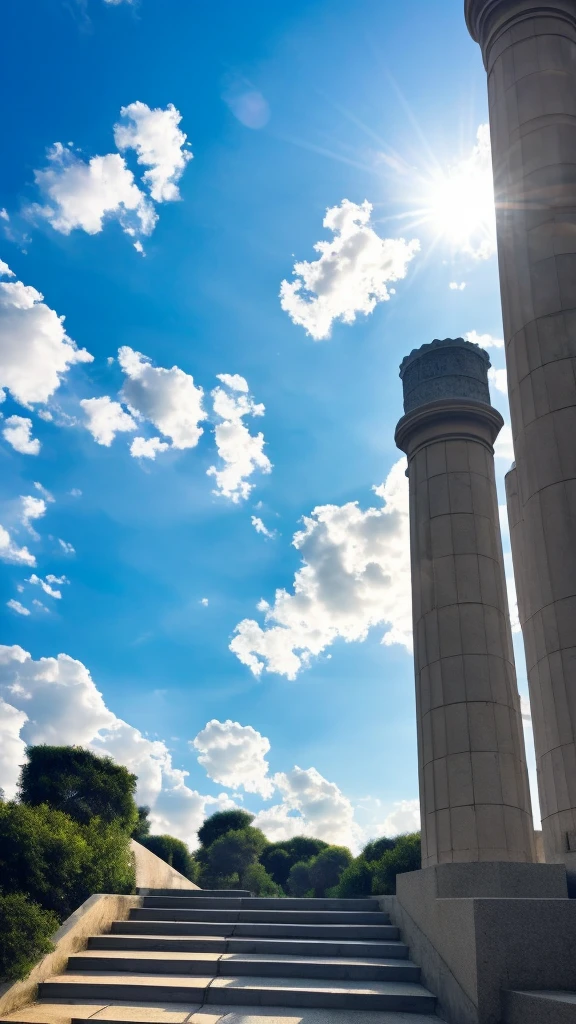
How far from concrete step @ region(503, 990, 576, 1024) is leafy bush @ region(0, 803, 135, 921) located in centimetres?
790

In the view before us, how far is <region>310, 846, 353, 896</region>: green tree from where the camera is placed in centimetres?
5388

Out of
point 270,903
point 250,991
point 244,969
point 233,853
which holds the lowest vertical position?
point 250,991

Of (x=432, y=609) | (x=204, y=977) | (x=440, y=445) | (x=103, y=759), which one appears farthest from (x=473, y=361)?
(x=103, y=759)

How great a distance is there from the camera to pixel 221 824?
63000 mm

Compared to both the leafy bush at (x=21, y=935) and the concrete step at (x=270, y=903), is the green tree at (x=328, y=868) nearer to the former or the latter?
the concrete step at (x=270, y=903)

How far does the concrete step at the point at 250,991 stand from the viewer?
852 cm

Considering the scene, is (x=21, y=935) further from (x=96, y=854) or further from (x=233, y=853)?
(x=233, y=853)

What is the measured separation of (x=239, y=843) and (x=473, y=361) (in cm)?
4798

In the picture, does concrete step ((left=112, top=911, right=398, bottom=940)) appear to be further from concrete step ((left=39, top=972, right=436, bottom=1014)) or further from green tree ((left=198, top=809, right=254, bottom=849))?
green tree ((left=198, top=809, right=254, bottom=849))

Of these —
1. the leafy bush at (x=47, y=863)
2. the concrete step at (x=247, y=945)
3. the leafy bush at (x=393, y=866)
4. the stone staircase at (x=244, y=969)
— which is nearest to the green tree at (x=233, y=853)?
the leafy bush at (x=393, y=866)

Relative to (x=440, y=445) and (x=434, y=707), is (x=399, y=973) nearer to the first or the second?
(x=434, y=707)

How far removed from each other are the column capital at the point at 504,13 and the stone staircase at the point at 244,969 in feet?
50.7

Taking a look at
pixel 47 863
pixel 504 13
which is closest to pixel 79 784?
pixel 47 863

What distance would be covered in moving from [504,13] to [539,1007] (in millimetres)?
15486
